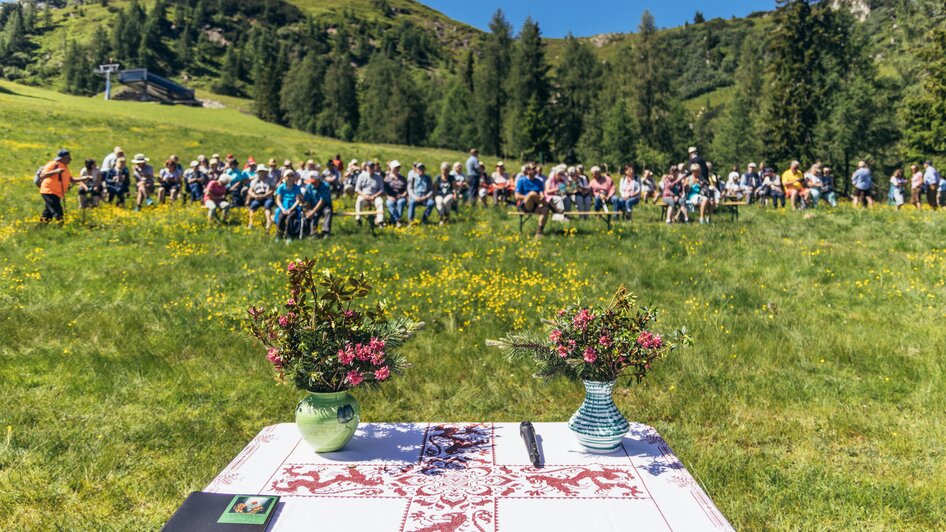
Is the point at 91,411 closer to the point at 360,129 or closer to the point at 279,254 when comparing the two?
the point at 279,254

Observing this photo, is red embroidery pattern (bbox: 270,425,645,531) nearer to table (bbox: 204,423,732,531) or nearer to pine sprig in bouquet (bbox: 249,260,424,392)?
table (bbox: 204,423,732,531)

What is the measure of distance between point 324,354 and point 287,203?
12.4 metres

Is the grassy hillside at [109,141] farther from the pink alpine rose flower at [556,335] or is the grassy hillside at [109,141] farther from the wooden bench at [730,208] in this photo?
the pink alpine rose flower at [556,335]

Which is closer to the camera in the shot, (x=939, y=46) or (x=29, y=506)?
(x=29, y=506)

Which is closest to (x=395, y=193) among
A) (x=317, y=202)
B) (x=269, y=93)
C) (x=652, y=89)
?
(x=317, y=202)

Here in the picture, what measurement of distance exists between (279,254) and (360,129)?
288 feet

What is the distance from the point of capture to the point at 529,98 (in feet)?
251

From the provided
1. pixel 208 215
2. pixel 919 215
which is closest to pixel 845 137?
pixel 919 215

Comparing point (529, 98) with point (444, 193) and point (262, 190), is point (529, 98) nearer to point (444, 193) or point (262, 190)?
point (444, 193)

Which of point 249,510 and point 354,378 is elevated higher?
point 354,378

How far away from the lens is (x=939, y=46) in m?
37.2

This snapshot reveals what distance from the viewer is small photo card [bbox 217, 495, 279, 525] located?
2807 mm

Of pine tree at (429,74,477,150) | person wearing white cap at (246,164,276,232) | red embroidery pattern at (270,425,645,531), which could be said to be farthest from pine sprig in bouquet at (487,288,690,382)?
pine tree at (429,74,477,150)

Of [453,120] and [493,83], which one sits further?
[453,120]
